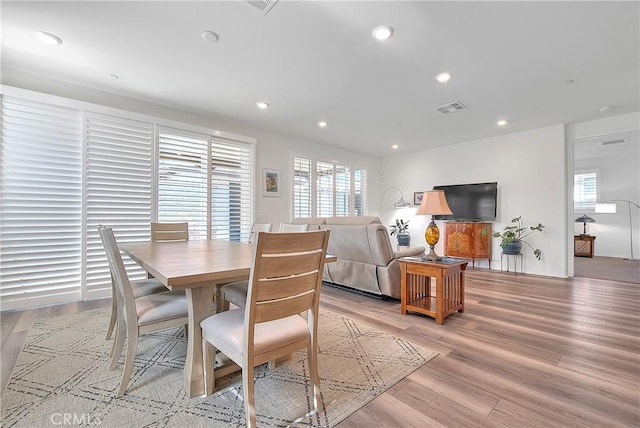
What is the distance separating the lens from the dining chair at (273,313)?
1.19 metres

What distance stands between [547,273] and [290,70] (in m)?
5.30

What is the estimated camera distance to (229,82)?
10.5 feet

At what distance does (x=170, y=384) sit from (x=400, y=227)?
588 centimetres

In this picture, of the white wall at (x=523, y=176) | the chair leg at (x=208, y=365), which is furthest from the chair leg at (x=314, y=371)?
the white wall at (x=523, y=176)

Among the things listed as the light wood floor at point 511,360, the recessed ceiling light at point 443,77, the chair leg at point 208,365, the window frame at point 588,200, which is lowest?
the light wood floor at point 511,360

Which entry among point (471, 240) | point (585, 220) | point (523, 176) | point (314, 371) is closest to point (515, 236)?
point (471, 240)

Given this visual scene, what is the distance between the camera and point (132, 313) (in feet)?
4.93

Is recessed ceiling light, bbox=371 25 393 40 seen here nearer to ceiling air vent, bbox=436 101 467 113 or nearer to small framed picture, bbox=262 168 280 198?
ceiling air vent, bbox=436 101 467 113

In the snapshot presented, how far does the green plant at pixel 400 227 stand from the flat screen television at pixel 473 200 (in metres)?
0.94

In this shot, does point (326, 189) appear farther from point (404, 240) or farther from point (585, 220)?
point (585, 220)

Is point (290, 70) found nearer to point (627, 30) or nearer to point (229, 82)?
point (229, 82)

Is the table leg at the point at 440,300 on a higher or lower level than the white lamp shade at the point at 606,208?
lower

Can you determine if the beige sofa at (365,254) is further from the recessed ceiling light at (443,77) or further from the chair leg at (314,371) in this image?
the chair leg at (314,371)

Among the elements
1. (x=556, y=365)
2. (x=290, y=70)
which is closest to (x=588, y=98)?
(x=556, y=365)
